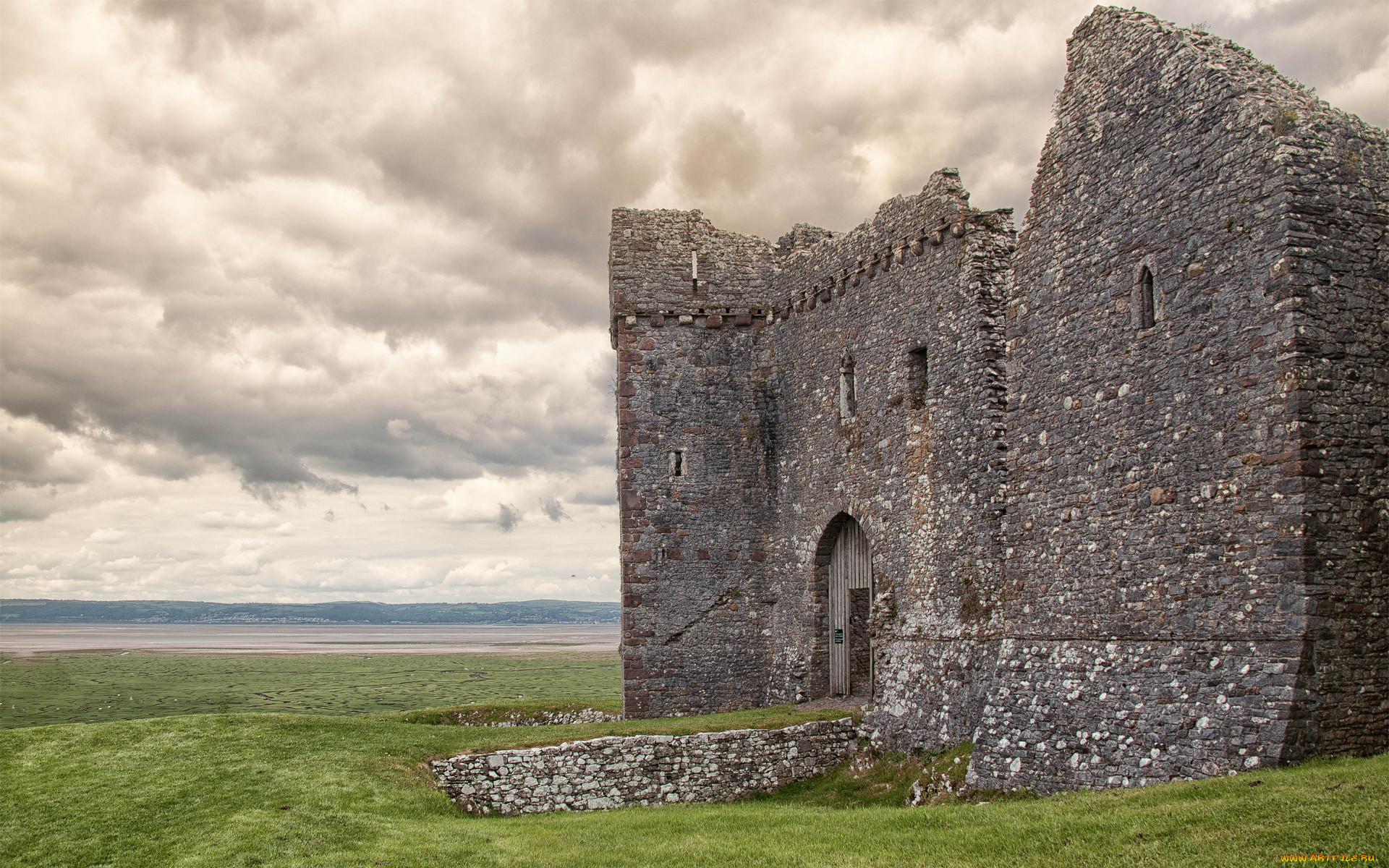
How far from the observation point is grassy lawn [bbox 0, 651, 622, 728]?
4188 centimetres

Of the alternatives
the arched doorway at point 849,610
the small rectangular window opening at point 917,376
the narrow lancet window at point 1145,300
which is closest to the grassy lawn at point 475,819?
the arched doorway at point 849,610

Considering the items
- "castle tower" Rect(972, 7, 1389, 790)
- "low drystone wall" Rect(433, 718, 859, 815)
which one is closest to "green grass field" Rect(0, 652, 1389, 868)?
"low drystone wall" Rect(433, 718, 859, 815)

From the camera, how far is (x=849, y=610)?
65.2 ft

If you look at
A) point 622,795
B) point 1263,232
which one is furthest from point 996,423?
point 622,795

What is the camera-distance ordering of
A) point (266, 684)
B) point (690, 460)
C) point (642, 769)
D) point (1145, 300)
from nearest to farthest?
point (1145, 300), point (642, 769), point (690, 460), point (266, 684)

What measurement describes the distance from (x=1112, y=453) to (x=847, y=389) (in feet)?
26.8

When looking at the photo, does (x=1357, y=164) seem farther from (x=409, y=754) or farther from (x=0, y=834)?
(x=0, y=834)

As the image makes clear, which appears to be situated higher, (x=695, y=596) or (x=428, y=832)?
(x=695, y=596)

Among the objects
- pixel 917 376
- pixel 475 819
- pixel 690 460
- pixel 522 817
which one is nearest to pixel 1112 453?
pixel 917 376

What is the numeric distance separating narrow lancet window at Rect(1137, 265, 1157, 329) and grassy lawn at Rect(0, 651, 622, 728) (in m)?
21.1

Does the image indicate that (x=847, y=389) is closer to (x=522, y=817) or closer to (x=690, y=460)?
(x=690, y=460)

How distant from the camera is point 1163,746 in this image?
10250 millimetres

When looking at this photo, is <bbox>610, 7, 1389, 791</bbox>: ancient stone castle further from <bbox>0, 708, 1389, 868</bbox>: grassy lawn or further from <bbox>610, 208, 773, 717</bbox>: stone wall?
<bbox>0, 708, 1389, 868</bbox>: grassy lawn

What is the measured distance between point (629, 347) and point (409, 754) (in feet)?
34.7
